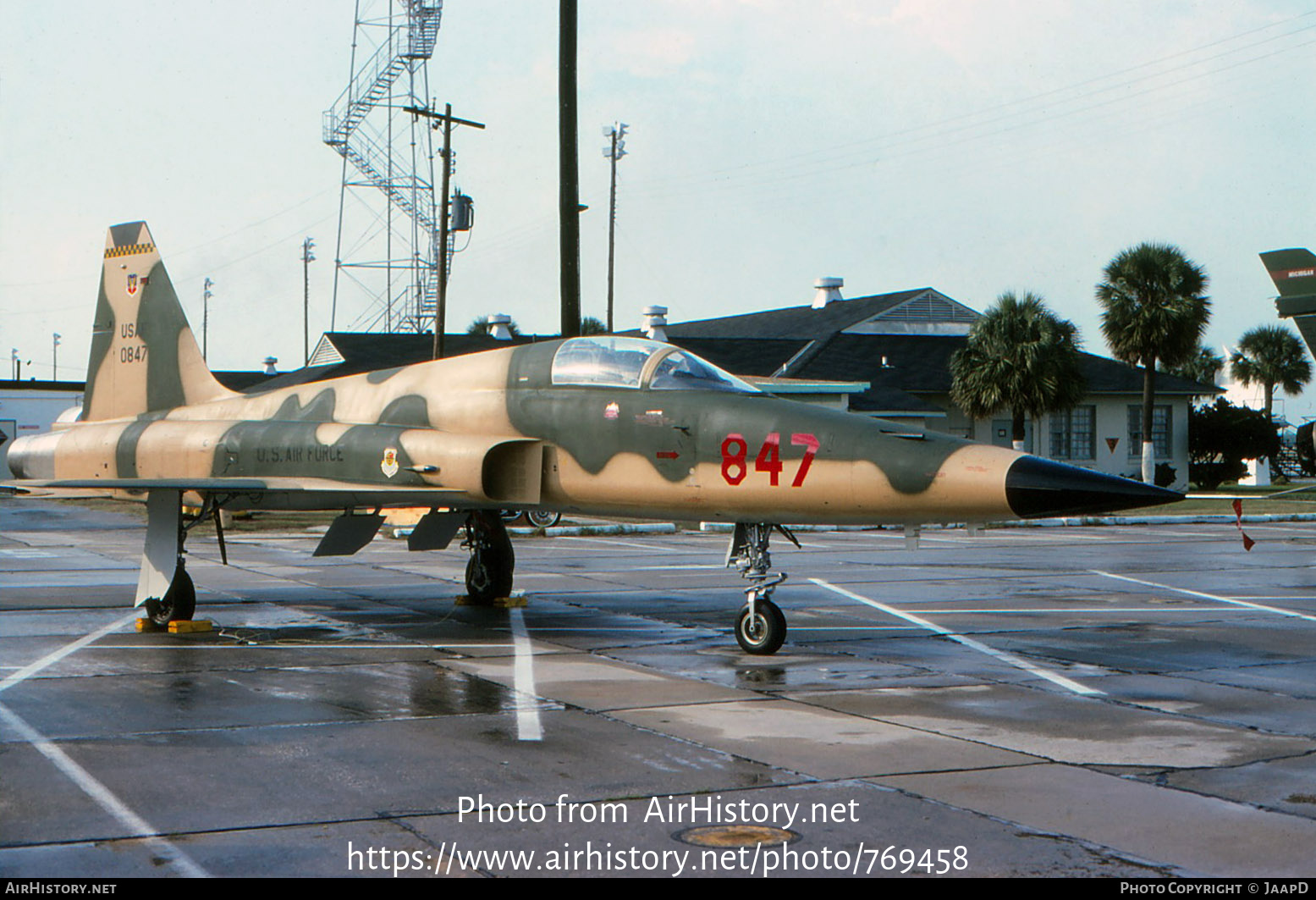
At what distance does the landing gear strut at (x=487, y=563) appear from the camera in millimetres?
14242

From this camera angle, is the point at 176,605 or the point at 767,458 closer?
the point at 767,458

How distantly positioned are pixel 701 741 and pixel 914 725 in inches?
54.8

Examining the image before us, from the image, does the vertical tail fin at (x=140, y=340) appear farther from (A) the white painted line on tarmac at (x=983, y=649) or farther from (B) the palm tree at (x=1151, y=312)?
(B) the palm tree at (x=1151, y=312)

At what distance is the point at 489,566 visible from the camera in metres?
14.2

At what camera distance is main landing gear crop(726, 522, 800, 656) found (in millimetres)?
10742

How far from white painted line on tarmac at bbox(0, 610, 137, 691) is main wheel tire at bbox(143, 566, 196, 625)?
1.38ft

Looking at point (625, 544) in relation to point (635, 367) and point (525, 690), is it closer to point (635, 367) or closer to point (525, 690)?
point (635, 367)

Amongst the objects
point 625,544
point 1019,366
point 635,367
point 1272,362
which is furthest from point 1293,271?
point 1272,362

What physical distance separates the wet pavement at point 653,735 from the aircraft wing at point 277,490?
1191 mm

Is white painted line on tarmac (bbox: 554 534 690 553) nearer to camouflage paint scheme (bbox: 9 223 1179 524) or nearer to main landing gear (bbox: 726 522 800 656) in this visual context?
camouflage paint scheme (bbox: 9 223 1179 524)

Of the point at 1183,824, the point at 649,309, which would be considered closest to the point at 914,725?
the point at 1183,824

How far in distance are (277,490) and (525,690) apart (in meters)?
4.34

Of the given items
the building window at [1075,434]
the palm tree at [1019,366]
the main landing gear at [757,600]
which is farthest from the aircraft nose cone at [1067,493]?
the building window at [1075,434]
